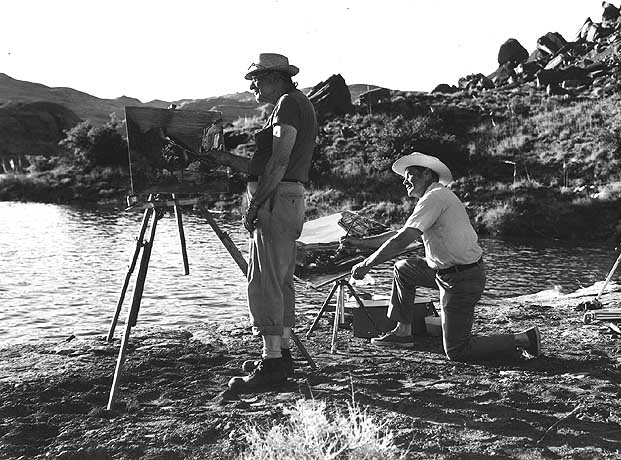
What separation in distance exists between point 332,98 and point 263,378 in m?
35.4

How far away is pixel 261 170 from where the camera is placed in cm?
470

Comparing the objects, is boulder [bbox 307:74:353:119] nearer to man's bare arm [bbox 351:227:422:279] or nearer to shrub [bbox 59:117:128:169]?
shrub [bbox 59:117:128:169]

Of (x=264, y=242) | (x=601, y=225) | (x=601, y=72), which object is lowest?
(x=601, y=225)

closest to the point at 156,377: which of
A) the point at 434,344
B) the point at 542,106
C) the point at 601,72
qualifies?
the point at 434,344

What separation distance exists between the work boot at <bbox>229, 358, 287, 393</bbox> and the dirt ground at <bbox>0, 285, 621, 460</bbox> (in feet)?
0.21

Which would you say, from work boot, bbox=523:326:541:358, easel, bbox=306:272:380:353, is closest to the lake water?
easel, bbox=306:272:380:353

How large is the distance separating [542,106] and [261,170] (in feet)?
107

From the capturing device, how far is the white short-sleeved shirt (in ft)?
17.0

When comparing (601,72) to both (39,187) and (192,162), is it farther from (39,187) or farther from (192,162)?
(192,162)

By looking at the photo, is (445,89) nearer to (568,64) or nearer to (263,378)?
(568,64)

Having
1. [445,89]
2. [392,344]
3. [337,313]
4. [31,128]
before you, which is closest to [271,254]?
[337,313]

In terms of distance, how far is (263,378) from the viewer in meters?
4.68

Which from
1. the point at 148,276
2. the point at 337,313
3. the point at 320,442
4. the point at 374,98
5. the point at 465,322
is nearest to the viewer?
the point at 320,442

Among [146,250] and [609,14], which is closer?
[146,250]
